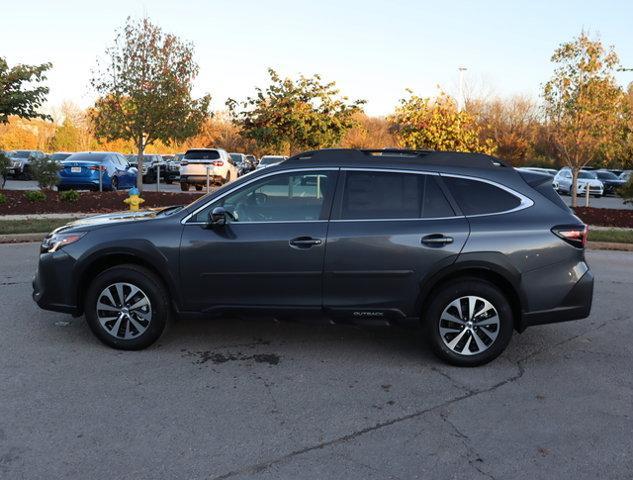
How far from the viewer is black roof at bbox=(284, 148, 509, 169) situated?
514 cm

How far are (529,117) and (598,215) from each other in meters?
37.5

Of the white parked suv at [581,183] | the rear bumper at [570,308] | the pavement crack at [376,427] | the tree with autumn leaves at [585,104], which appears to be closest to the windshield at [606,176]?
the white parked suv at [581,183]

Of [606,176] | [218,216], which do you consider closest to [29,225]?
[218,216]

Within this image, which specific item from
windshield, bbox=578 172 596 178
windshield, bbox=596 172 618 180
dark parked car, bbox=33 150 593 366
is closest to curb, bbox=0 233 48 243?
dark parked car, bbox=33 150 593 366

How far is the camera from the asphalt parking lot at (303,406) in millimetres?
Result: 3373

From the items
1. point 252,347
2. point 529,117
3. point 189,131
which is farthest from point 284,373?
point 529,117

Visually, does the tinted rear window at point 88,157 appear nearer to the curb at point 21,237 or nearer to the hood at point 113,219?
the curb at point 21,237

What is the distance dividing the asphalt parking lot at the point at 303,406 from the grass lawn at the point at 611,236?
25.3 ft

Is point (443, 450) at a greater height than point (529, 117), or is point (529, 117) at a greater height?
point (529, 117)

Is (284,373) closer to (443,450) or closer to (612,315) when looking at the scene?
(443,450)

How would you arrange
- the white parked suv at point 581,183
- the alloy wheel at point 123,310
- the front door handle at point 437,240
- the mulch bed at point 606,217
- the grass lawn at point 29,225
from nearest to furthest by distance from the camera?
the front door handle at point 437,240 → the alloy wheel at point 123,310 → the grass lawn at point 29,225 → the mulch bed at point 606,217 → the white parked suv at point 581,183

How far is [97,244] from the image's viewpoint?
5.07 metres

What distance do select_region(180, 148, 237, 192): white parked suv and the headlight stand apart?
19.0 metres

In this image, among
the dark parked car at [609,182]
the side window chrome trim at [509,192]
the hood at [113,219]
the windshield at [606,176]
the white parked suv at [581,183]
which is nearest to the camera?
the side window chrome trim at [509,192]
